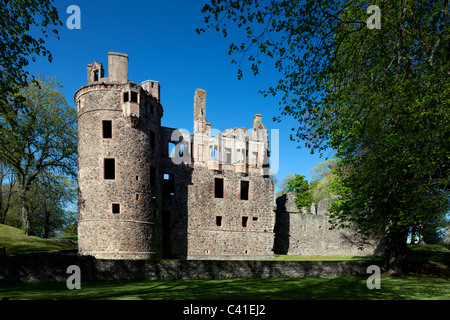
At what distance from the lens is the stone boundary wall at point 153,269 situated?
44.3 ft

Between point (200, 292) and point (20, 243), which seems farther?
point (20, 243)

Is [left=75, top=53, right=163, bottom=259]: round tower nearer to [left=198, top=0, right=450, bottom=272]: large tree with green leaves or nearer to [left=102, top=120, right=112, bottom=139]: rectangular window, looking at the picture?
[left=102, top=120, right=112, bottom=139]: rectangular window

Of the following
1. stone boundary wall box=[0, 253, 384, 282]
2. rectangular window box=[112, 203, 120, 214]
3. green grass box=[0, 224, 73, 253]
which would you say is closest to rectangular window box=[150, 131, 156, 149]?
rectangular window box=[112, 203, 120, 214]

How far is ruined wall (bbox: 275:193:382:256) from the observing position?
1362 inches

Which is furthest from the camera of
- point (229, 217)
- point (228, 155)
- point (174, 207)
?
point (228, 155)

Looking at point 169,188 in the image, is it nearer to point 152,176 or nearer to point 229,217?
point 152,176

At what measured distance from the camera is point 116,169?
72.7 ft

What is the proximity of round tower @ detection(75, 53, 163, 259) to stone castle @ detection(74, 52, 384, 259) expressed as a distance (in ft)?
0.22

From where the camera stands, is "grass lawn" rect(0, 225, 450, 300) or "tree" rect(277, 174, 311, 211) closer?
"grass lawn" rect(0, 225, 450, 300)

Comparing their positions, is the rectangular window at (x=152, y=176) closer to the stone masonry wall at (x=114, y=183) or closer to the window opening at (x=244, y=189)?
the stone masonry wall at (x=114, y=183)

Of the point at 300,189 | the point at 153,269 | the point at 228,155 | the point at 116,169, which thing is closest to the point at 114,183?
the point at 116,169

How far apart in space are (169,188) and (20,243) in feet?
40.6

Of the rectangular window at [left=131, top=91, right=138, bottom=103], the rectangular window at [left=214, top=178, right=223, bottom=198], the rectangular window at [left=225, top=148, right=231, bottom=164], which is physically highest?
the rectangular window at [left=131, top=91, right=138, bottom=103]
